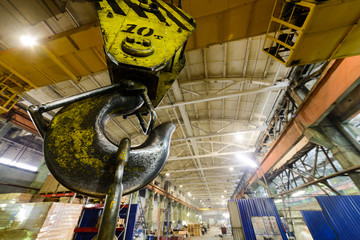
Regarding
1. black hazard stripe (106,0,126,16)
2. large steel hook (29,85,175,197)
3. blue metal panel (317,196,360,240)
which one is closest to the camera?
large steel hook (29,85,175,197)

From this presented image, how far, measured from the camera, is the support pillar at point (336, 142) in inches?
129

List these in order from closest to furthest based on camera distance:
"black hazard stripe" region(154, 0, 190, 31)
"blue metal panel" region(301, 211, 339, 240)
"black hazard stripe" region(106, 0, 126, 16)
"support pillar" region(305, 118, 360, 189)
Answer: "black hazard stripe" region(106, 0, 126, 16) → "black hazard stripe" region(154, 0, 190, 31) → "support pillar" region(305, 118, 360, 189) → "blue metal panel" region(301, 211, 339, 240)

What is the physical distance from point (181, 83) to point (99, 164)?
5.97 m

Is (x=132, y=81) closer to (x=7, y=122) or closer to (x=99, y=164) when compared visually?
(x=99, y=164)

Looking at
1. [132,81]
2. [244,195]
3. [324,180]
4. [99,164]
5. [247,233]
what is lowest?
[247,233]

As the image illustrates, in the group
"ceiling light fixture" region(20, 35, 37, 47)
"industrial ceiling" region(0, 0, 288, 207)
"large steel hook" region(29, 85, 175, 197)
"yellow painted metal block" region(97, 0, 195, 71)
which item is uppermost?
"industrial ceiling" region(0, 0, 288, 207)

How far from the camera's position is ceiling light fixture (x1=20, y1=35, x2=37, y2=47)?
2590 mm

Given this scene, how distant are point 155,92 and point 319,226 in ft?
23.3

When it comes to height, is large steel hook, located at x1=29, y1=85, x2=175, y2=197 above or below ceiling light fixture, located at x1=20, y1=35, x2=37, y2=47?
below

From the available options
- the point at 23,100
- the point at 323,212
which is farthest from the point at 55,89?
the point at 323,212

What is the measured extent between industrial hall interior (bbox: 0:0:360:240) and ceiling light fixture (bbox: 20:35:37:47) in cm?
3

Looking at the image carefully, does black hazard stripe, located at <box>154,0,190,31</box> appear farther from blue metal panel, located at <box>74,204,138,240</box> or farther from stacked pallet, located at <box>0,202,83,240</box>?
blue metal panel, located at <box>74,204,138,240</box>

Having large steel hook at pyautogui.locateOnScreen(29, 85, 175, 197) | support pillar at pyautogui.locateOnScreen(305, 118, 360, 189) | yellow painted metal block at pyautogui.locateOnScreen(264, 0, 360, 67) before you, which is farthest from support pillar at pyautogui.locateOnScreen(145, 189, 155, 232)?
large steel hook at pyautogui.locateOnScreen(29, 85, 175, 197)

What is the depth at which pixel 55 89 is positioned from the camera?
593cm
